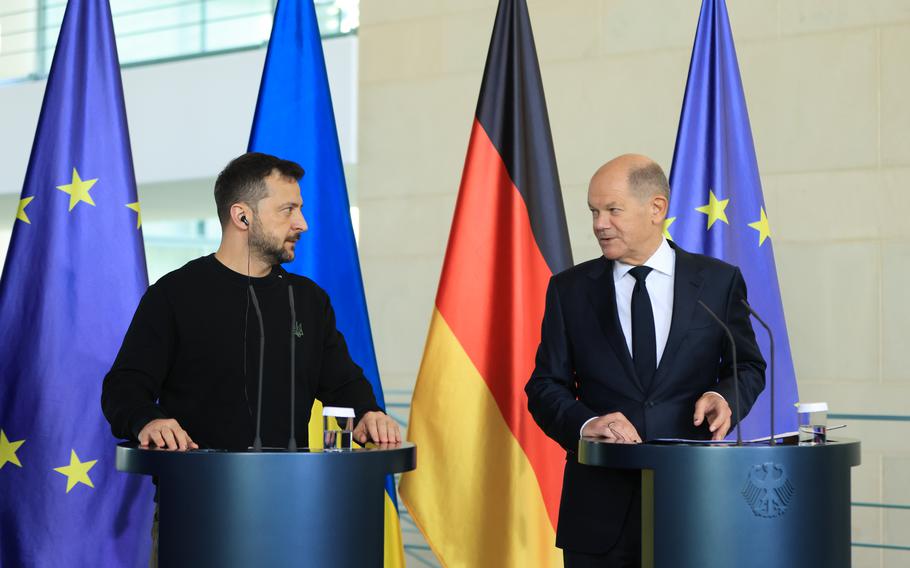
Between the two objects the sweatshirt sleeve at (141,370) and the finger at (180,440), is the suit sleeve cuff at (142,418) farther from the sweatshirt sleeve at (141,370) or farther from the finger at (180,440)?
the finger at (180,440)

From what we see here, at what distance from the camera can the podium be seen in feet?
7.68

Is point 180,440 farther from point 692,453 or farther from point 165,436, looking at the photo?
point 692,453

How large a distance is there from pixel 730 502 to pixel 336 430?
86 centimetres

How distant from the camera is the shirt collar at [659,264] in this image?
288cm

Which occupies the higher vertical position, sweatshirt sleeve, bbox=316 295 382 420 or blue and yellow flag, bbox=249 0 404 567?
blue and yellow flag, bbox=249 0 404 567

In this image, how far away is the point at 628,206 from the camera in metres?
2.85

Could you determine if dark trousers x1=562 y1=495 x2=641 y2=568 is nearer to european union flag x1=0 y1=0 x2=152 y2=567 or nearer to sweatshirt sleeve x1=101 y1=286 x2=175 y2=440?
sweatshirt sleeve x1=101 y1=286 x2=175 y2=440

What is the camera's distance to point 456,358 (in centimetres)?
402

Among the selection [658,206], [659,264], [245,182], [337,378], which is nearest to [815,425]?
[659,264]

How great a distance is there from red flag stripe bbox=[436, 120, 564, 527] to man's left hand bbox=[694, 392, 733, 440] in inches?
55.6

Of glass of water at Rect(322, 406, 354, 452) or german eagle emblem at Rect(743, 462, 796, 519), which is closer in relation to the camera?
german eagle emblem at Rect(743, 462, 796, 519)

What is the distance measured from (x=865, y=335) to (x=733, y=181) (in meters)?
0.96

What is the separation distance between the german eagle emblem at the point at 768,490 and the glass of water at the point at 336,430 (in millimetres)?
846

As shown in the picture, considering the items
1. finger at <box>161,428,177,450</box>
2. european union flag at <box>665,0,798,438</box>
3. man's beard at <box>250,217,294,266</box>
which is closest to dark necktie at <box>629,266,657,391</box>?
man's beard at <box>250,217,294,266</box>
